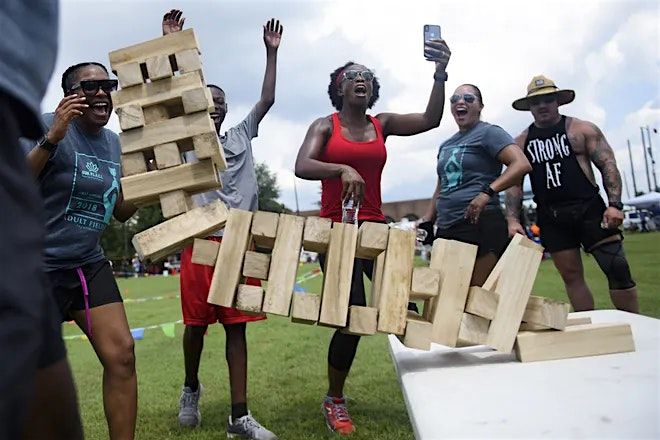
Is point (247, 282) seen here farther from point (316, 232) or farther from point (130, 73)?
point (130, 73)

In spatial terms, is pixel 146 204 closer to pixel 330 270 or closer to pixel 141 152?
pixel 141 152

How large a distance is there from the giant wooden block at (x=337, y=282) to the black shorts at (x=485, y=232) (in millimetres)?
1758

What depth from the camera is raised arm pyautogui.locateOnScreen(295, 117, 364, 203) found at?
2.80 metres

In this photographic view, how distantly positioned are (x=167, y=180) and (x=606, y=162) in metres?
3.11

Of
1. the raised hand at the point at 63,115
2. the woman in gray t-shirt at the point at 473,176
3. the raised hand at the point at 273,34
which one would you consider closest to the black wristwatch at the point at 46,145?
the raised hand at the point at 63,115

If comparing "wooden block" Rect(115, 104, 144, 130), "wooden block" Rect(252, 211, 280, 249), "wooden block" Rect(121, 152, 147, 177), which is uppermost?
"wooden block" Rect(115, 104, 144, 130)

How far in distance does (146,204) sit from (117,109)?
0.41 metres

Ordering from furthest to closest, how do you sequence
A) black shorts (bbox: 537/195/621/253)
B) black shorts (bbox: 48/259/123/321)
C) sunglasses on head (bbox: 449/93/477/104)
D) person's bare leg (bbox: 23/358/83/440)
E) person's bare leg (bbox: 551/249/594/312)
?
person's bare leg (bbox: 551/249/594/312)
black shorts (bbox: 537/195/621/253)
sunglasses on head (bbox: 449/93/477/104)
black shorts (bbox: 48/259/123/321)
person's bare leg (bbox: 23/358/83/440)

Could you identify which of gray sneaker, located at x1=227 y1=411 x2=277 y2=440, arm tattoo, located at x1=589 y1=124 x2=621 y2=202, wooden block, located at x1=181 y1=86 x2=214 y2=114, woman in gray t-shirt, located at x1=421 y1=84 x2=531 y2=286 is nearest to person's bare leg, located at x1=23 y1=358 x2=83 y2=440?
wooden block, located at x1=181 y1=86 x2=214 y2=114

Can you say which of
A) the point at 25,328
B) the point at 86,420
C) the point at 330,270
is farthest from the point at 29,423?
the point at 86,420

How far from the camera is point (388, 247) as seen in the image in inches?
93.6

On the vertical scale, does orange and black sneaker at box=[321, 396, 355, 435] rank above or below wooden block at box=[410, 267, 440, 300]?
below

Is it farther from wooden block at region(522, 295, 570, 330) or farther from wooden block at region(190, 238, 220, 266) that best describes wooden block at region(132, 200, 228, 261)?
wooden block at region(522, 295, 570, 330)

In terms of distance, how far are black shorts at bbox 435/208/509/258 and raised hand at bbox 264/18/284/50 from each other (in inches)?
62.7
